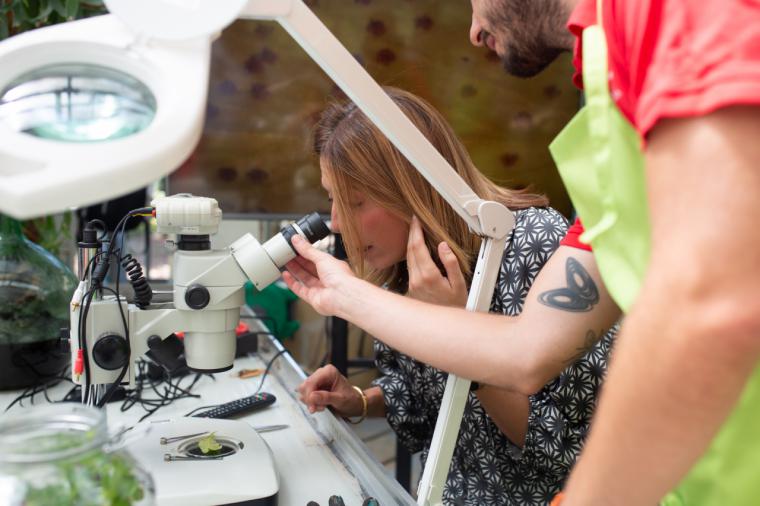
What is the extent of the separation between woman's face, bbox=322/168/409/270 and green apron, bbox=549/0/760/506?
28.5 inches

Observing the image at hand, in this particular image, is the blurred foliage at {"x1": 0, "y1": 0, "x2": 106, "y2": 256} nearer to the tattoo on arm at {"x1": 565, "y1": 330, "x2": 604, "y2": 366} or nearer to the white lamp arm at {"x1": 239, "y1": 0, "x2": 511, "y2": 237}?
the white lamp arm at {"x1": 239, "y1": 0, "x2": 511, "y2": 237}

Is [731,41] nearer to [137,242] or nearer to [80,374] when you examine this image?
[80,374]

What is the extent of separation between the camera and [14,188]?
41cm

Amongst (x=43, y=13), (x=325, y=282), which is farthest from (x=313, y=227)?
(x=43, y=13)

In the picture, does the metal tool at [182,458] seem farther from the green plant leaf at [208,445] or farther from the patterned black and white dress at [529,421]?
the patterned black and white dress at [529,421]

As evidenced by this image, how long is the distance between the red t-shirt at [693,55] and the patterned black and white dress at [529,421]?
0.73m

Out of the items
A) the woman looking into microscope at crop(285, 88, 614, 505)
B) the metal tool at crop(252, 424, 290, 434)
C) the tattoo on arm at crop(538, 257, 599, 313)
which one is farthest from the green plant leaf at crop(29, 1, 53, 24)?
the tattoo on arm at crop(538, 257, 599, 313)

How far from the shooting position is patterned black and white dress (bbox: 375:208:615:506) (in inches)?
45.8

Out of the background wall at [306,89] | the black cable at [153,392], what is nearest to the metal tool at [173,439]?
the black cable at [153,392]

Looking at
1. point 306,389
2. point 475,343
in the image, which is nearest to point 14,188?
point 475,343

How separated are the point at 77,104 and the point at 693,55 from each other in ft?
1.56

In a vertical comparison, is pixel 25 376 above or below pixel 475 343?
below

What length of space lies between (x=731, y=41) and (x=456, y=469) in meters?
1.13

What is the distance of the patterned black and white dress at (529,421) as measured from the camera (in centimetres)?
116
